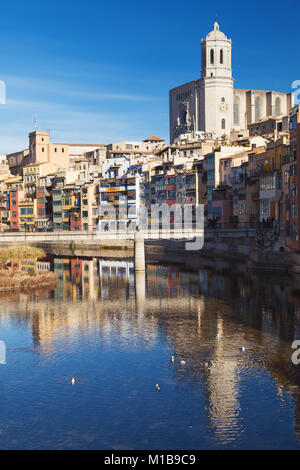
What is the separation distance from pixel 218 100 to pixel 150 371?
361 feet

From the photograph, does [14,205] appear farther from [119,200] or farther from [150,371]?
[150,371]

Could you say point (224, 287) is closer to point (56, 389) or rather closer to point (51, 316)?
point (51, 316)

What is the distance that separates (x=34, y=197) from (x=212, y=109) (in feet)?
139

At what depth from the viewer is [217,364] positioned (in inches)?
867

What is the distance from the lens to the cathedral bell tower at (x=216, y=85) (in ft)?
408

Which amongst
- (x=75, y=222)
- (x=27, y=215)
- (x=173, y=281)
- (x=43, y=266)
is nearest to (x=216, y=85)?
(x=75, y=222)

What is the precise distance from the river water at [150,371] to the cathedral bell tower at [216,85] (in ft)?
296

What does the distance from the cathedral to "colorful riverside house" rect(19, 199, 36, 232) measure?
131 feet

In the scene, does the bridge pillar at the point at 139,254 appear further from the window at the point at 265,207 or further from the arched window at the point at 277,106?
the arched window at the point at 277,106

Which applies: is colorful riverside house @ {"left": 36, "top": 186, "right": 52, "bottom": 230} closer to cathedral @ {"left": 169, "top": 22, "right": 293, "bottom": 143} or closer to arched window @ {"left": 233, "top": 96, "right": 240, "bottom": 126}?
cathedral @ {"left": 169, "top": 22, "right": 293, "bottom": 143}

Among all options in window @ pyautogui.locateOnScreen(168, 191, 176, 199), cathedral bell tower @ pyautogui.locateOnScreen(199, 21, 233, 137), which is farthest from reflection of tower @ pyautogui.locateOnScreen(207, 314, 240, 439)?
cathedral bell tower @ pyautogui.locateOnScreen(199, 21, 233, 137)

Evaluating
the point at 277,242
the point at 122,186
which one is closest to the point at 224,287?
the point at 277,242

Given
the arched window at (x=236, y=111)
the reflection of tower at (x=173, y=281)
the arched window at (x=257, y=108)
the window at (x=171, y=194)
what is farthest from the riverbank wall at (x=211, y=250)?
the arched window at (x=257, y=108)

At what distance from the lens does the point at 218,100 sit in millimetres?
125188
